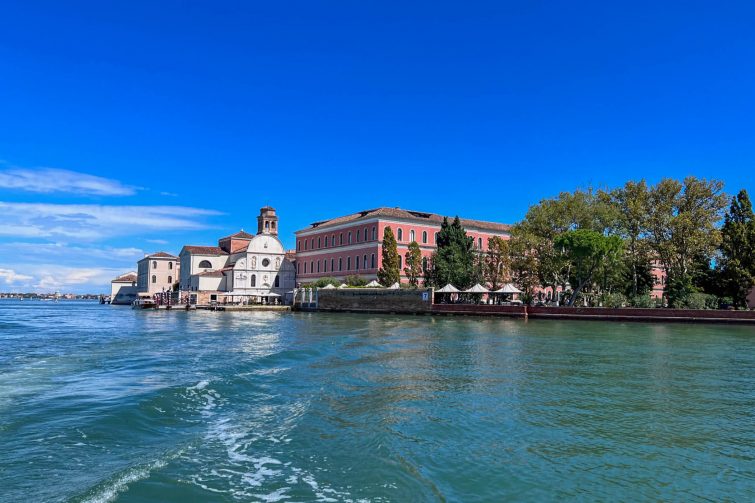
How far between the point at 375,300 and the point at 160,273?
157ft

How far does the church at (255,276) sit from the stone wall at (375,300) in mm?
13015

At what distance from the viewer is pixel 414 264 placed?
5341 cm

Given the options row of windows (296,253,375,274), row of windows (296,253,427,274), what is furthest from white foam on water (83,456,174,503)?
row of windows (296,253,375,274)

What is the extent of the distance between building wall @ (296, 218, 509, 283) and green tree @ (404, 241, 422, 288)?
1.84 metres

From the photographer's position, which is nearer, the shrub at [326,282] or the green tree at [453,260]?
the green tree at [453,260]

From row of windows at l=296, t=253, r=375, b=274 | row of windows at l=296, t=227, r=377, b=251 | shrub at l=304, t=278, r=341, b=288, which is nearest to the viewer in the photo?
row of windows at l=296, t=253, r=375, b=274

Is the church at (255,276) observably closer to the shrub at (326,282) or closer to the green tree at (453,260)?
the shrub at (326,282)

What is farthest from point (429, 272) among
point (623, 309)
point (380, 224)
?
point (623, 309)

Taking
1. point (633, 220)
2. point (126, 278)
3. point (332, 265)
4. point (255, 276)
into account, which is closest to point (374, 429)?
point (633, 220)

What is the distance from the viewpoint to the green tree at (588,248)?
39594mm

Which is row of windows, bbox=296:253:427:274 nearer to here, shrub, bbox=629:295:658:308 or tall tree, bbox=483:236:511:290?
tall tree, bbox=483:236:511:290

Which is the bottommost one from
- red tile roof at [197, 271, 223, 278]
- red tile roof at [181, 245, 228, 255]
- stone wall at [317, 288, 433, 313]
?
stone wall at [317, 288, 433, 313]

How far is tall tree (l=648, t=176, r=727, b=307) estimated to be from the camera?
40844mm

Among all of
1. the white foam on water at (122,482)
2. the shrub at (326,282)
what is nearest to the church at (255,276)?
the shrub at (326,282)
